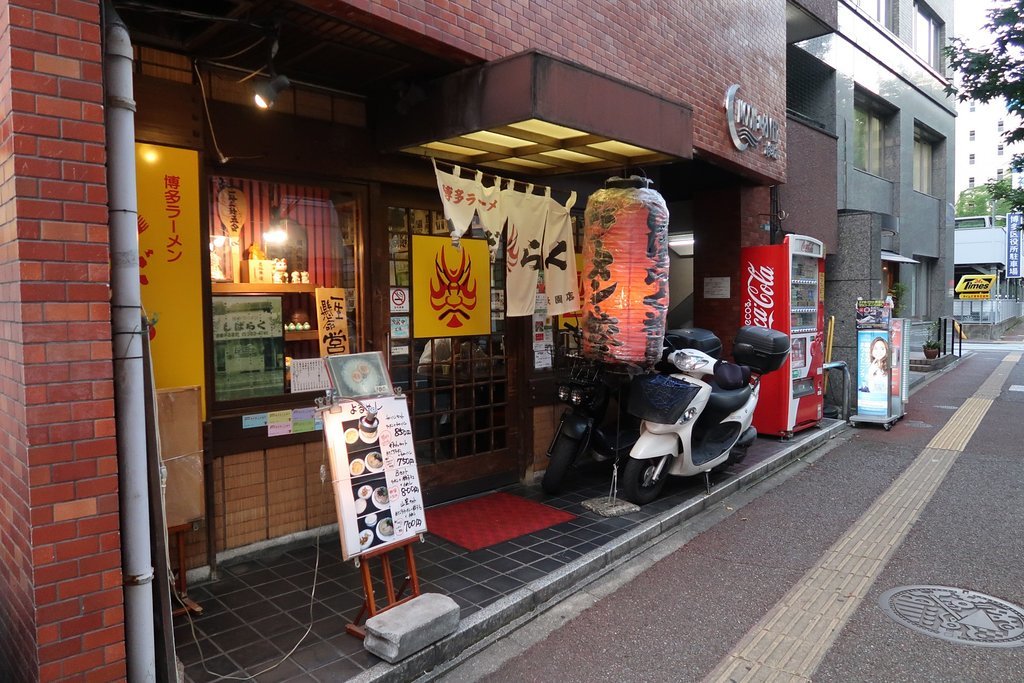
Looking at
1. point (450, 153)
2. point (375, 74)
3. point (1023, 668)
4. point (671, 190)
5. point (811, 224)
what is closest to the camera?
point (1023, 668)

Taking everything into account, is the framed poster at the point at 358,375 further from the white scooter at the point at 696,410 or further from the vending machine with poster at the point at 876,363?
the vending machine with poster at the point at 876,363

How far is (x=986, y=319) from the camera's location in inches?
1344

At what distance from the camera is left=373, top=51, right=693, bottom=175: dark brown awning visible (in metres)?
4.99

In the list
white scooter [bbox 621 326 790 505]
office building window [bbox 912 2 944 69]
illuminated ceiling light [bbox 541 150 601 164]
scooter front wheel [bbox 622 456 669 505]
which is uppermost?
office building window [bbox 912 2 944 69]

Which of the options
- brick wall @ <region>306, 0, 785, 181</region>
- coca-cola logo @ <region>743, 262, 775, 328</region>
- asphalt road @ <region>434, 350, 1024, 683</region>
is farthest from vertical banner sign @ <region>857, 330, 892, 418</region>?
brick wall @ <region>306, 0, 785, 181</region>

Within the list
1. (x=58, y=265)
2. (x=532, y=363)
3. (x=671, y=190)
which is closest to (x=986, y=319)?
(x=671, y=190)

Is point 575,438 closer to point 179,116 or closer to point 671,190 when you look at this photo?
point 179,116

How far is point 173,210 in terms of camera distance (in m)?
4.78

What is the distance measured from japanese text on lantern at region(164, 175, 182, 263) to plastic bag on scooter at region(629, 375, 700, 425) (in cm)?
444

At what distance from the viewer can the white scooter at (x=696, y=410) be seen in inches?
266

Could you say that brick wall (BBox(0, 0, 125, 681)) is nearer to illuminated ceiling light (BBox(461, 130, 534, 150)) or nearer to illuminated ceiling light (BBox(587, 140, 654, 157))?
illuminated ceiling light (BBox(461, 130, 534, 150))

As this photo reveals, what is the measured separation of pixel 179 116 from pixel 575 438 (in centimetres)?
451

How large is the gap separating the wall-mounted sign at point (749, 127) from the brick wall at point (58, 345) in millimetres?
7905

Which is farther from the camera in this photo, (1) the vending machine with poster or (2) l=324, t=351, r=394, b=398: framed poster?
(1) the vending machine with poster
